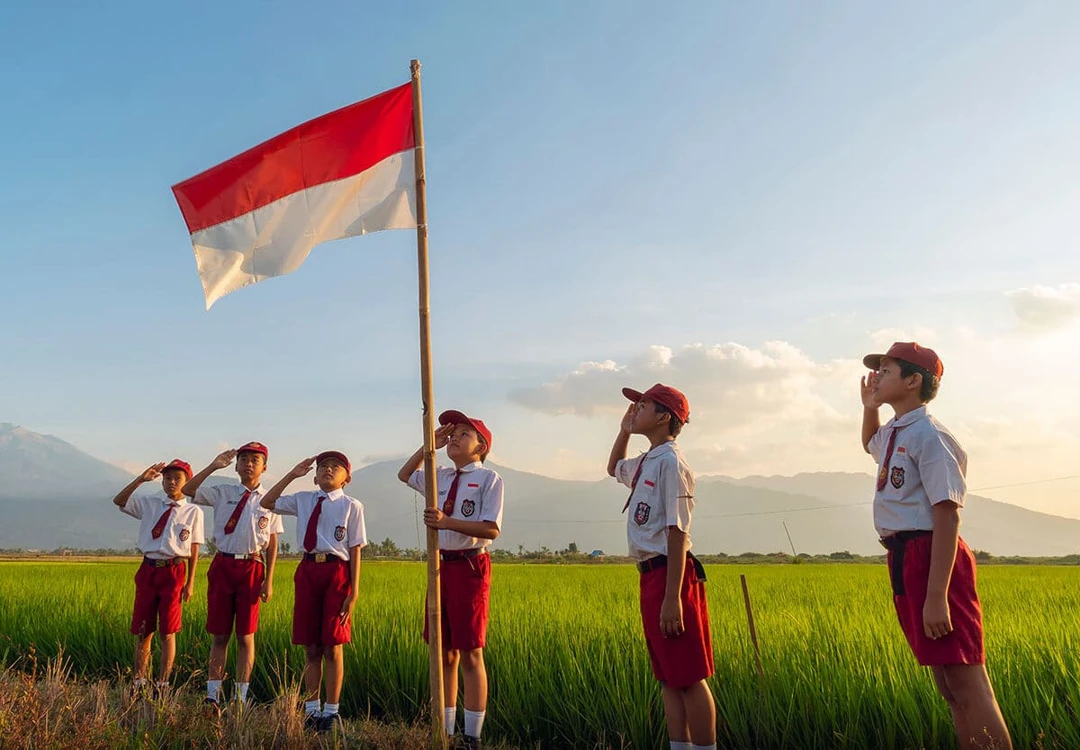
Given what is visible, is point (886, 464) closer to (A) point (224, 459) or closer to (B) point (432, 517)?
(B) point (432, 517)

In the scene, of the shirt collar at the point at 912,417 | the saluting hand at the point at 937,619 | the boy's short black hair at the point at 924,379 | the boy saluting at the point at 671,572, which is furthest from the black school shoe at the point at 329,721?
the boy's short black hair at the point at 924,379

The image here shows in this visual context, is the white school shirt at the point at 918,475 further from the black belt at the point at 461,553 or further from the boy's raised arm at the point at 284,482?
the boy's raised arm at the point at 284,482

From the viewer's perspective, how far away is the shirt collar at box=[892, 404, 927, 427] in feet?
11.4

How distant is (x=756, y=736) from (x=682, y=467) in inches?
76.8

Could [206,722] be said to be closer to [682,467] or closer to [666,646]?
[666,646]

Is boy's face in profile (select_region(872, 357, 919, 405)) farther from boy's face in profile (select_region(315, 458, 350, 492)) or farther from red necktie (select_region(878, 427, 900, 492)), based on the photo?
boy's face in profile (select_region(315, 458, 350, 492))

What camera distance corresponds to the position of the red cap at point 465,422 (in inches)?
197

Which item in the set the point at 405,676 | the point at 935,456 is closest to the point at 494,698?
the point at 405,676

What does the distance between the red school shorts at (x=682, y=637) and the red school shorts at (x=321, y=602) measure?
2.47m

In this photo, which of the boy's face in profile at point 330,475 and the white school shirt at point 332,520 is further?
the boy's face in profile at point 330,475

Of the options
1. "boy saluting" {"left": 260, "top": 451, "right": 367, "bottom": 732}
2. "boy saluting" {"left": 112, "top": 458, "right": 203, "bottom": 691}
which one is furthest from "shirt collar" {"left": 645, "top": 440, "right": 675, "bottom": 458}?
"boy saluting" {"left": 112, "top": 458, "right": 203, "bottom": 691}

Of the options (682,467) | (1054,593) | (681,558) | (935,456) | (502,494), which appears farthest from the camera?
(1054,593)

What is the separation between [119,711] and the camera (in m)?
5.00

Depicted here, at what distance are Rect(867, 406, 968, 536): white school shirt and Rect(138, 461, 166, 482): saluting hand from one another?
18.3 ft
